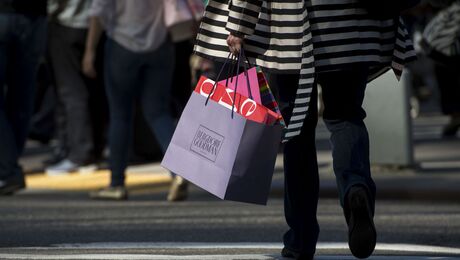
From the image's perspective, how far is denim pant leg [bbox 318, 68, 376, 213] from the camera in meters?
5.98

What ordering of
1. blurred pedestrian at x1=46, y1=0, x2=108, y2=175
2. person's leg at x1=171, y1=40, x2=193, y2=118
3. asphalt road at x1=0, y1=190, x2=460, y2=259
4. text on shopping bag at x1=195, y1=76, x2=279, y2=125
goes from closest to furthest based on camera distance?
1. text on shopping bag at x1=195, y1=76, x2=279, y2=125
2. asphalt road at x1=0, y1=190, x2=460, y2=259
3. blurred pedestrian at x1=46, y1=0, x2=108, y2=175
4. person's leg at x1=171, y1=40, x2=193, y2=118

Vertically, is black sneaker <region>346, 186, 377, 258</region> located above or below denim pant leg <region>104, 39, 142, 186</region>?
above

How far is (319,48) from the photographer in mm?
5934

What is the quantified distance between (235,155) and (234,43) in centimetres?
46

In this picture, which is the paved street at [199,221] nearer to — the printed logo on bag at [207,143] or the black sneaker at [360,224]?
the printed logo on bag at [207,143]

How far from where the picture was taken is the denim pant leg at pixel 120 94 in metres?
9.85

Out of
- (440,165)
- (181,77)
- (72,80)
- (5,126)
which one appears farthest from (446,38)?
(5,126)

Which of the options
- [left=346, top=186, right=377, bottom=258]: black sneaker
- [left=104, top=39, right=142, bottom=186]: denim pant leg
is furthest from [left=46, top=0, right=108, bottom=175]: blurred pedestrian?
[left=346, top=186, right=377, bottom=258]: black sneaker

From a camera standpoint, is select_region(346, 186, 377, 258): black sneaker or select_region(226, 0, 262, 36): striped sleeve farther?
select_region(226, 0, 262, 36): striped sleeve

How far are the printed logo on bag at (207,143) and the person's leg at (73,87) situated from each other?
22.4 ft

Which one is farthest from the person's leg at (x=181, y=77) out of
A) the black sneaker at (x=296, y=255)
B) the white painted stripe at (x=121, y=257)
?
the black sneaker at (x=296, y=255)

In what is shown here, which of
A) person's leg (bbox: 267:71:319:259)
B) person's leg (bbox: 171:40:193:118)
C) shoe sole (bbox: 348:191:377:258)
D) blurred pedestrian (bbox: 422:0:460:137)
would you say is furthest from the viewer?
person's leg (bbox: 171:40:193:118)

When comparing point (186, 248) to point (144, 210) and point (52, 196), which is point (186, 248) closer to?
point (144, 210)

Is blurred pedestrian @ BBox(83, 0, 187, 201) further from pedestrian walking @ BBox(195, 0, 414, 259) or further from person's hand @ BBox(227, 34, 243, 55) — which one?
person's hand @ BBox(227, 34, 243, 55)
